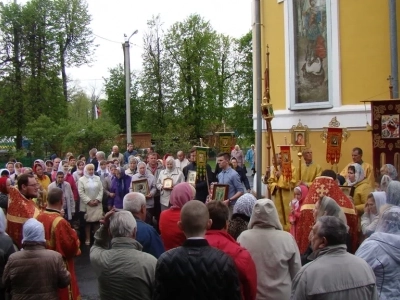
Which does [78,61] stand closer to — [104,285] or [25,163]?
[25,163]

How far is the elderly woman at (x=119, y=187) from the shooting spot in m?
12.2

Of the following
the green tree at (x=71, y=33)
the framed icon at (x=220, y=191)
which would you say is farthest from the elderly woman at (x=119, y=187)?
the green tree at (x=71, y=33)

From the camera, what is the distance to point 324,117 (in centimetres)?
1334

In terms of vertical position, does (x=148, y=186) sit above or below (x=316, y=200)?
below

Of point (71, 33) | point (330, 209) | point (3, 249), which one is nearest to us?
point (330, 209)

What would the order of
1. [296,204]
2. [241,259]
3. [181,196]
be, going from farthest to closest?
[296,204] → [181,196] → [241,259]

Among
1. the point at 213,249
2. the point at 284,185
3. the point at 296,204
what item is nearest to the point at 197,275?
the point at 213,249

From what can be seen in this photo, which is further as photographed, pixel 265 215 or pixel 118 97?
pixel 118 97

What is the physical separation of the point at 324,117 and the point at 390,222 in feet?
29.2

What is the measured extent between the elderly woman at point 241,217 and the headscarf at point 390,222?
4.27ft

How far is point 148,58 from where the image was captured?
43312 millimetres

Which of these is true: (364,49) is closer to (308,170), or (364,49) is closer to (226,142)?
(308,170)

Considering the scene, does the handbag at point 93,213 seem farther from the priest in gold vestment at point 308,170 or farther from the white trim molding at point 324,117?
the white trim molding at point 324,117

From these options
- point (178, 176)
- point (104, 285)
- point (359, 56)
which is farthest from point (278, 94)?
point (104, 285)
